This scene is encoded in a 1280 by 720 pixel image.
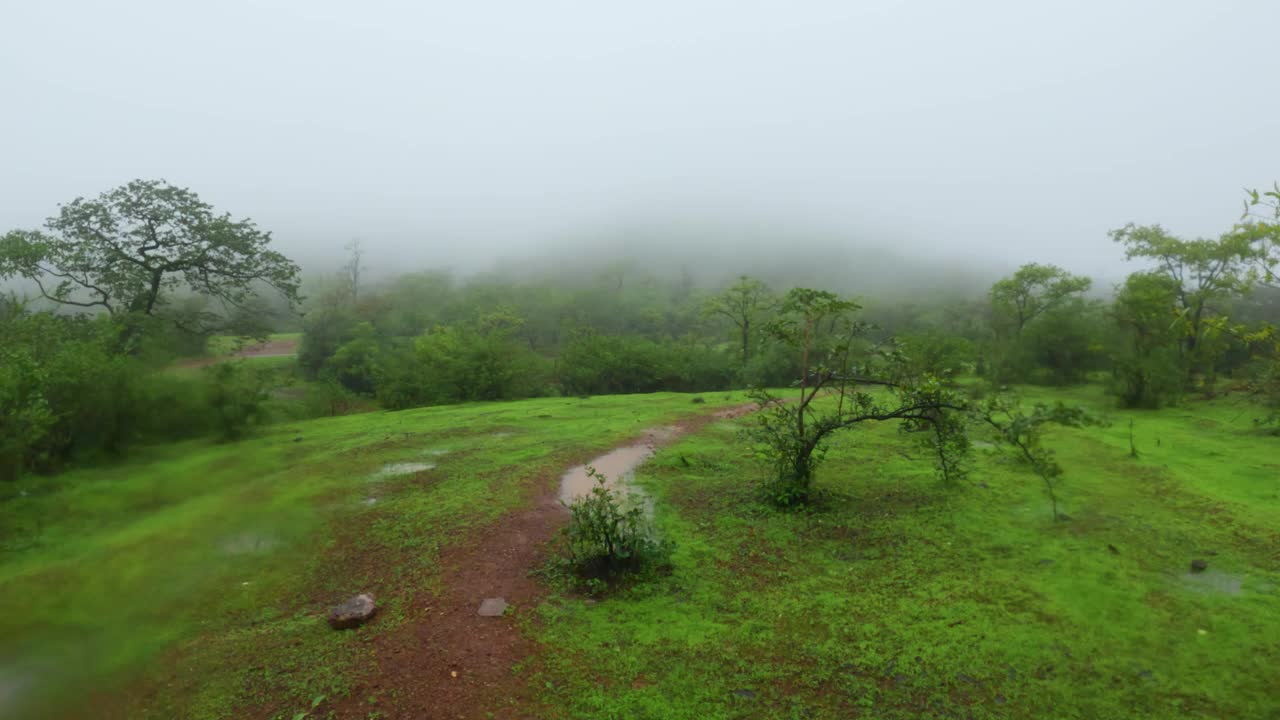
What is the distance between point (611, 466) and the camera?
51.3 ft

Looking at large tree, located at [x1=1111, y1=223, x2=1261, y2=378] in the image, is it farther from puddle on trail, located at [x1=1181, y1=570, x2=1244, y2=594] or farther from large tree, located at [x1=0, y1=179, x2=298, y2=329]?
large tree, located at [x1=0, y1=179, x2=298, y2=329]

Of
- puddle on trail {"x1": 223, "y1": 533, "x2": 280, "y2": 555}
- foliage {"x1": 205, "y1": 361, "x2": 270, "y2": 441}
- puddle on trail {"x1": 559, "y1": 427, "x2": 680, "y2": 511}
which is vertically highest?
foliage {"x1": 205, "y1": 361, "x2": 270, "y2": 441}


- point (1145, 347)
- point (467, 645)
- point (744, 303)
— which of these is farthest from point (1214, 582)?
point (744, 303)

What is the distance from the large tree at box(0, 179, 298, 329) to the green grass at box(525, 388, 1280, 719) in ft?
74.5

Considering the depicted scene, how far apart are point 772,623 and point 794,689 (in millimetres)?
1280

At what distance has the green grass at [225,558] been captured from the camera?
6.38 m

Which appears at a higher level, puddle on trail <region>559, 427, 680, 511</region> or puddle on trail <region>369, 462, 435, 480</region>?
puddle on trail <region>369, 462, 435, 480</region>

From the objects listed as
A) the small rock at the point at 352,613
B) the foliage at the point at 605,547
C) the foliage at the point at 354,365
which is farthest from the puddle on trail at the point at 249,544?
the foliage at the point at 354,365

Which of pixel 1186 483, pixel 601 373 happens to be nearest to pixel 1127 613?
pixel 1186 483

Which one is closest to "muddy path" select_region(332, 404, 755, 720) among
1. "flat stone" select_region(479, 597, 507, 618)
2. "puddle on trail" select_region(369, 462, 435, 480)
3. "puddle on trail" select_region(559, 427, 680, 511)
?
"flat stone" select_region(479, 597, 507, 618)

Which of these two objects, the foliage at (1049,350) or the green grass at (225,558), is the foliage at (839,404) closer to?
the green grass at (225,558)

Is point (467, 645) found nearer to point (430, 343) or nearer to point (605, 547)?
point (605, 547)

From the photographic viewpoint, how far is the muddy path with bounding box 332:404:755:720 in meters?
5.78

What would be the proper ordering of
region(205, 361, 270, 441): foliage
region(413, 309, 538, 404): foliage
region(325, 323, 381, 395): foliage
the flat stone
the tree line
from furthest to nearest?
region(325, 323, 381, 395): foliage
region(413, 309, 538, 404): foliage
region(205, 361, 270, 441): foliage
the tree line
the flat stone
